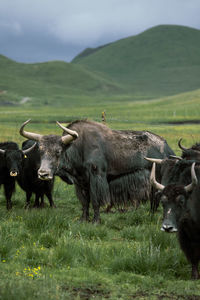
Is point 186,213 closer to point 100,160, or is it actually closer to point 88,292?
point 88,292

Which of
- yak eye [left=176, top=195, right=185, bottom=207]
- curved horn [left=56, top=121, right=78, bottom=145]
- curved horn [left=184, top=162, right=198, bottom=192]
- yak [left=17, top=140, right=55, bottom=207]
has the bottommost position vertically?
yak [left=17, top=140, right=55, bottom=207]

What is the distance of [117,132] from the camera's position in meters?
8.96

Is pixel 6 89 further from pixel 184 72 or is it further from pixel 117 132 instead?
pixel 117 132

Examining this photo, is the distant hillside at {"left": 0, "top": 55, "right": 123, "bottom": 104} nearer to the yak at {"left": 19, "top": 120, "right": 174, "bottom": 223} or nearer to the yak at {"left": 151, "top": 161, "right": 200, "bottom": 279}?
the yak at {"left": 19, "top": 120, "right": 174, "bottom": 223}

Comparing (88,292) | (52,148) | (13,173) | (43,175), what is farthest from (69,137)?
(88,292)

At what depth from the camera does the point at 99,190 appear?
8312mm

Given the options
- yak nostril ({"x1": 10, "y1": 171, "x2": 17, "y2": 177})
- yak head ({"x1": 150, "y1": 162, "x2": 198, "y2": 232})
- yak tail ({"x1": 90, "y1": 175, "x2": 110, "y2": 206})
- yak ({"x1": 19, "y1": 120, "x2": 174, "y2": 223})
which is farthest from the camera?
yak nostril ({"x1": 10, "y1": 171, "x2": 17, "y2": 177})

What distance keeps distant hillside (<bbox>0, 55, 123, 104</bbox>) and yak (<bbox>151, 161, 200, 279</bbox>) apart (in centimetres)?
11280

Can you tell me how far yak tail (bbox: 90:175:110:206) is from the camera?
326 inches

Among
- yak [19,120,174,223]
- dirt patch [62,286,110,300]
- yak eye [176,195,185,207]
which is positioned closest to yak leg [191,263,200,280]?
yak eye [176,195,185,207]

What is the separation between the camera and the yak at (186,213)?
5.36m

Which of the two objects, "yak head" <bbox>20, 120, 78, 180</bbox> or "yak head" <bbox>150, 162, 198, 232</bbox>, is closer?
"yak head" <bbox>150, 162, 198, 232</bbox>

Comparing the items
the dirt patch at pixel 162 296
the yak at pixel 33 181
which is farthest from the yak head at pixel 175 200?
the yak at pixel 33 181

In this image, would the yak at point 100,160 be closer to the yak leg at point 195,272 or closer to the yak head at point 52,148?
the yak head at point 52,148
